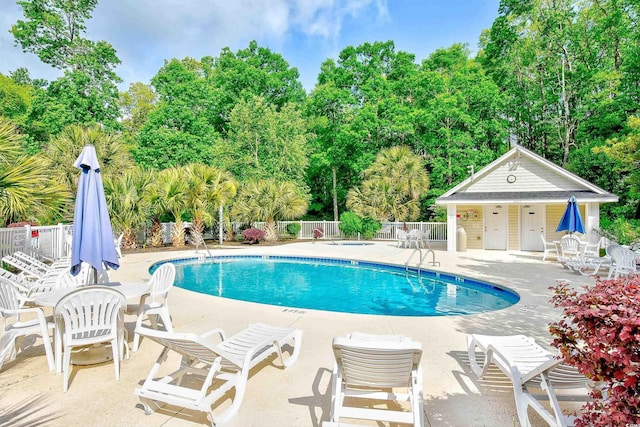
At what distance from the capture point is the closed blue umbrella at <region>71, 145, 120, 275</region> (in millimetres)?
4176

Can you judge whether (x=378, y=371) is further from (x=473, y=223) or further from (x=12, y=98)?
Answer: (x=12, y=98)

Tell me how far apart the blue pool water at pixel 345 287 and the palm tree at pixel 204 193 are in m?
3.34

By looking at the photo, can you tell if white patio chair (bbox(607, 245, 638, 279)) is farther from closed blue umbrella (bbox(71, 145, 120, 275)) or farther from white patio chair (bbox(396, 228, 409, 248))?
closed blue umbrella (bbox(71, 145, 120, 275))

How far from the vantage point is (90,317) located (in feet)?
11.6

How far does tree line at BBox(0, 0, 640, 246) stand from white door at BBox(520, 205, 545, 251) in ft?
15.9

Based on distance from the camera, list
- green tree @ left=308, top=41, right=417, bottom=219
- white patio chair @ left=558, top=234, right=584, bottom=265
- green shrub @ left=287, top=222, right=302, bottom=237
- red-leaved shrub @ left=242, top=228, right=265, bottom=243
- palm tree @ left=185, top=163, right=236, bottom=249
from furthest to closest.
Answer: green tree @ left=308, top=41, right=417, bottom=219 < green shrub @ left=287, top=222, right=302, bottom=237 < red-leaved shrub @ left=242, top=228, right=265, bottom=243 < palm tree @ left=185, top=163, right=236, bottom=249 < white patio chair @ left=558, top=234, right=584, bottom=265

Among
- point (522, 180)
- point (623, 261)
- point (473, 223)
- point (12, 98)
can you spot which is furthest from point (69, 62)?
point (623, 261)

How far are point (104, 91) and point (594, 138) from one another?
31.4 metres

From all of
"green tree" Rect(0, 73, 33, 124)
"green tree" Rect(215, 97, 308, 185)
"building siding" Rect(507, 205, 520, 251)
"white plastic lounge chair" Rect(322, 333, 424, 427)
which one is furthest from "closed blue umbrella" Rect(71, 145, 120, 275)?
"green tree" Rect(0, 73, 33, 124)

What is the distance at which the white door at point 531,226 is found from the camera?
15297 mm

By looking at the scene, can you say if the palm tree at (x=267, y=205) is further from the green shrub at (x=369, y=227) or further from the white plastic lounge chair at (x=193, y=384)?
the white plastic lounge chair at (x=193, y=384)

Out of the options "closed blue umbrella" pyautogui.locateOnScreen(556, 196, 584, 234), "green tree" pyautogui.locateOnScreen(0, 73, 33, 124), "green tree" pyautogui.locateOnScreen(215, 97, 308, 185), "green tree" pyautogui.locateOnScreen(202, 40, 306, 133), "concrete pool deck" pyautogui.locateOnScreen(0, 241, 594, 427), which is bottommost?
"concrete pool deck" pyautogui.locateOnScreen(0, 241, 594, 427)

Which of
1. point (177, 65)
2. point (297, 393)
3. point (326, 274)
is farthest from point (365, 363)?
point (177, 65)

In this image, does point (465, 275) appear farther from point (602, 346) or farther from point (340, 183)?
point (340, 183)
